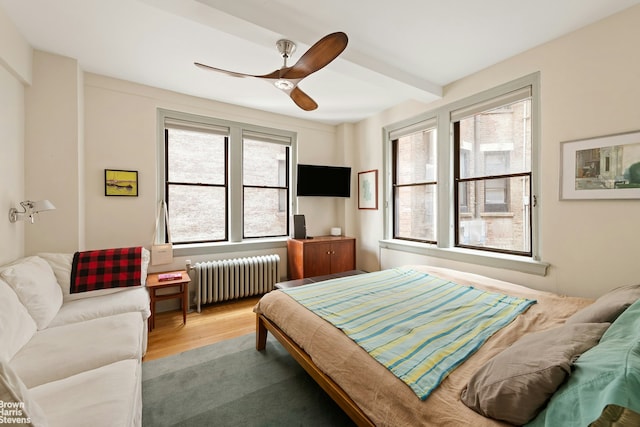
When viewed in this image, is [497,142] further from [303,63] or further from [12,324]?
[12,324]

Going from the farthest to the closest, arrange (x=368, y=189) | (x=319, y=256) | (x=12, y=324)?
(x=368, y=189) → (x=319, y=256) → (x=12, y=324)

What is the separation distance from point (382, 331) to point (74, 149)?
3.24 meters

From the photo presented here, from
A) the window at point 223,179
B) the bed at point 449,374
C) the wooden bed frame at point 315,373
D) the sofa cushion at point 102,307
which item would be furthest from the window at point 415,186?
the sofa cushion at point 102,307

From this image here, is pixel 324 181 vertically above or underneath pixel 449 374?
above

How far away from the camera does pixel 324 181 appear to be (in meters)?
4.36

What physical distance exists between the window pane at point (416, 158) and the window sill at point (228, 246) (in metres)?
2.07

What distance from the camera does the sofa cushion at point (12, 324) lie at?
1.43m

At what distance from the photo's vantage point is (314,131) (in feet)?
14.8

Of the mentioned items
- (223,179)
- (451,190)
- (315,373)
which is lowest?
(315,373)

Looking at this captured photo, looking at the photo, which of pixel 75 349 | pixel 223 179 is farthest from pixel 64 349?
pixel 223 179

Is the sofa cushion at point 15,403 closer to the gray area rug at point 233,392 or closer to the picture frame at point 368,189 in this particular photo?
the gray area rug at point 233,392

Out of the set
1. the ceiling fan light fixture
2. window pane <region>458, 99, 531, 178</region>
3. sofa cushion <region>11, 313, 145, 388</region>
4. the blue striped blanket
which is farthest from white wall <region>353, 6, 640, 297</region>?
sofa cushion <region>11, 313, 145, 388</region>

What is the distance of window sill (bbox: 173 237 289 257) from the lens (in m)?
3.42

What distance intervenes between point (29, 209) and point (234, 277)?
6.75 ft
